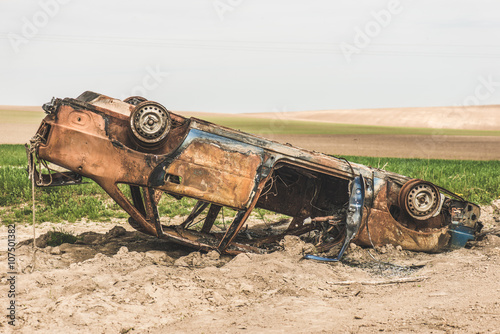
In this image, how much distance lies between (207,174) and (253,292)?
1367mm

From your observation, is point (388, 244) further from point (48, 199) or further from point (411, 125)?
point (411, 125)

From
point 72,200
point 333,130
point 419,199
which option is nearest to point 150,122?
point 419,199

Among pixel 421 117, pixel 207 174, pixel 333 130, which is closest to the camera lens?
pixel 207 174

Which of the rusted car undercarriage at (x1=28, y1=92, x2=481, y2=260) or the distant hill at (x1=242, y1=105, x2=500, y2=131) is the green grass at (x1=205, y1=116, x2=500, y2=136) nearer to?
the distant hill at (x1=242, y1=105, x2=500, y2=131)

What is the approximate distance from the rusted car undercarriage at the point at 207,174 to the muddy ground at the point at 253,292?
31 centimetres

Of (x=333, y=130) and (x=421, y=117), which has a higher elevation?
(x=421, y=117)

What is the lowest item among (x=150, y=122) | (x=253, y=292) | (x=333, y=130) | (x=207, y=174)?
(x=253, y=292)

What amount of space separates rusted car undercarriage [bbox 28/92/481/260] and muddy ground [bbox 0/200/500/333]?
305mm

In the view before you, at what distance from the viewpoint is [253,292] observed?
535cm

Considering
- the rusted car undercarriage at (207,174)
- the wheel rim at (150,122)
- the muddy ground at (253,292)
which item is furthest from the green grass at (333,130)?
the wheel rim at (150,122)

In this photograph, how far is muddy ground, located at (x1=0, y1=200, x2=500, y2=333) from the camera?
14.6ft

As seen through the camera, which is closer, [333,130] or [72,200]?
[72,200]

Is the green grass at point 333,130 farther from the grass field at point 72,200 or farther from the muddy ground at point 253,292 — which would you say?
the muddy ground at point 253,292

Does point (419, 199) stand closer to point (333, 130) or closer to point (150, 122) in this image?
point (150, 122)
